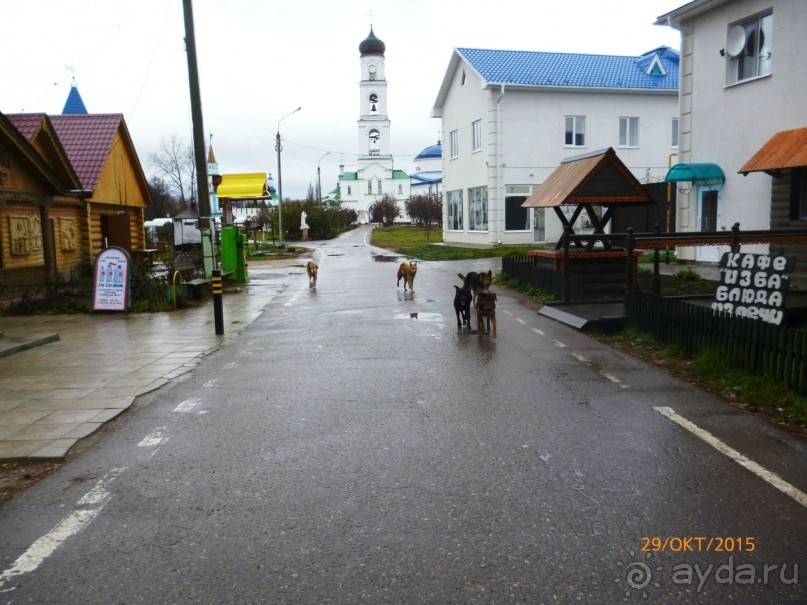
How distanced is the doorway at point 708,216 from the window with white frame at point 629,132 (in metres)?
15.7

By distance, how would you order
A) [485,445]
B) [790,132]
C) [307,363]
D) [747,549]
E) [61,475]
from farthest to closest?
[790,132]
[307,363]
[485,445]
[61,475]
[747,549]

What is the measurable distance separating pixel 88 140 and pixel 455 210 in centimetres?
2246

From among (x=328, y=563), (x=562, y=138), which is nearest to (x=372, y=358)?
(x=328, y=563)

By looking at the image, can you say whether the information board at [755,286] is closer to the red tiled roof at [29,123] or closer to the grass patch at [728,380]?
the grass patch at [728,380]

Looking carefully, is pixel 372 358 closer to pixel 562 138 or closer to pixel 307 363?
pixel 307 363

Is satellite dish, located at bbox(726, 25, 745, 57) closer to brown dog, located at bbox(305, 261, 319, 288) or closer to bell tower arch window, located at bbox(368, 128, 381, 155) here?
brown dog, located at bbox(305, 261, 319, 288)

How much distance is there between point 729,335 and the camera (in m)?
8.09

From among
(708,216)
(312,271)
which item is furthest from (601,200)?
(312,271)

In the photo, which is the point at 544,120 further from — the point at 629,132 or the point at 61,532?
the point at 61,532

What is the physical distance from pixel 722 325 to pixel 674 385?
3.88ft

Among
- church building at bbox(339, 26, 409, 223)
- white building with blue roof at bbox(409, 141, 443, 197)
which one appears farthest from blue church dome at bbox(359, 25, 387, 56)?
white building with blue roof at bbox(409, 141, 443, 197)

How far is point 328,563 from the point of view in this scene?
375cm

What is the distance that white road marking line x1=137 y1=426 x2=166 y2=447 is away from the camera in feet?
19.4

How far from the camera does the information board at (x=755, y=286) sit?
8.32m
